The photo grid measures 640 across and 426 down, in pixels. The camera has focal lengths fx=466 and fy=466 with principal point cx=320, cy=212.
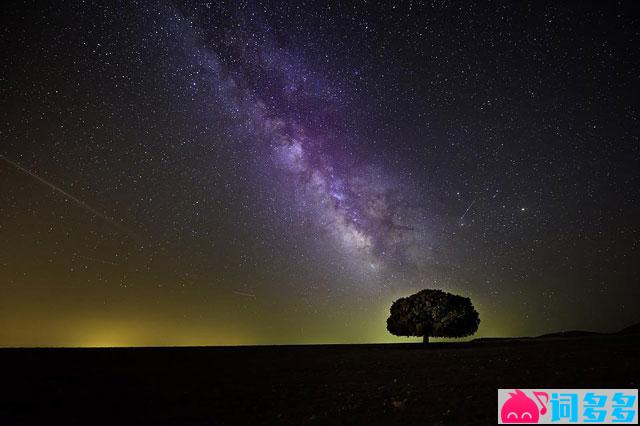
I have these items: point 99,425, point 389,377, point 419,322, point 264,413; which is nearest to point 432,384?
point 389,377

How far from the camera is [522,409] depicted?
12367 millimetres

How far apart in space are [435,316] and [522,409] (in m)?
45.3

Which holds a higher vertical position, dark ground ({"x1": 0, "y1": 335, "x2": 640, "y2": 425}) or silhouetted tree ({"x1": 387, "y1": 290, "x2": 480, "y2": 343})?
silhouetted tree ({"x1": 387, "y1": 290, "x2": 480, "y2": 343})

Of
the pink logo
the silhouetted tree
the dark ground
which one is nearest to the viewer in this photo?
the pink logo

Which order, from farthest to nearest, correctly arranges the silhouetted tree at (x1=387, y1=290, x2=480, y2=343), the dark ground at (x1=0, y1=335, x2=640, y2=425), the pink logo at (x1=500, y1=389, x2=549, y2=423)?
the silhouetted tree at (x1=387, y1=290, x2=480, y2=343)
the dark ground at (x1=0, y1=335, x2=640, y2=425)
the pink logo at (x1=500, y1=389, x2=549, y2=423)

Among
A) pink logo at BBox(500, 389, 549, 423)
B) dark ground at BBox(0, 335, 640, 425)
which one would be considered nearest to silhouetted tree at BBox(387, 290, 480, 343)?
dark ground at BBox(0, 335, 640, 425)

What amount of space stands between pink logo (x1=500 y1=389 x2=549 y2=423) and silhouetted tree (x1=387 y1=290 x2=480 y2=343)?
146 ft

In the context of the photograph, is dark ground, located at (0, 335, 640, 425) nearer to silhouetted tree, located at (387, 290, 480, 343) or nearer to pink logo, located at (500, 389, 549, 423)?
pink logo, located at (500, 389, 549, 423)

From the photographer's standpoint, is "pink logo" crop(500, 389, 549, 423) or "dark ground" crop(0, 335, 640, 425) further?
"dark ground" crop(0, 335, 640, 425)

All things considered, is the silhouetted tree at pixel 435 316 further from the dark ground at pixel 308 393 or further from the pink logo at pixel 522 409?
the pink logo at pixel 522 409

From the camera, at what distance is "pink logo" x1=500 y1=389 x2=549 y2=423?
474 inches

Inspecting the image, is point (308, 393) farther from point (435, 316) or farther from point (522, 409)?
point (435, 316)

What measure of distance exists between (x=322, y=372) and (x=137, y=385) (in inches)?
378

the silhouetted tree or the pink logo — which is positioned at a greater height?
the silhouetted tree
